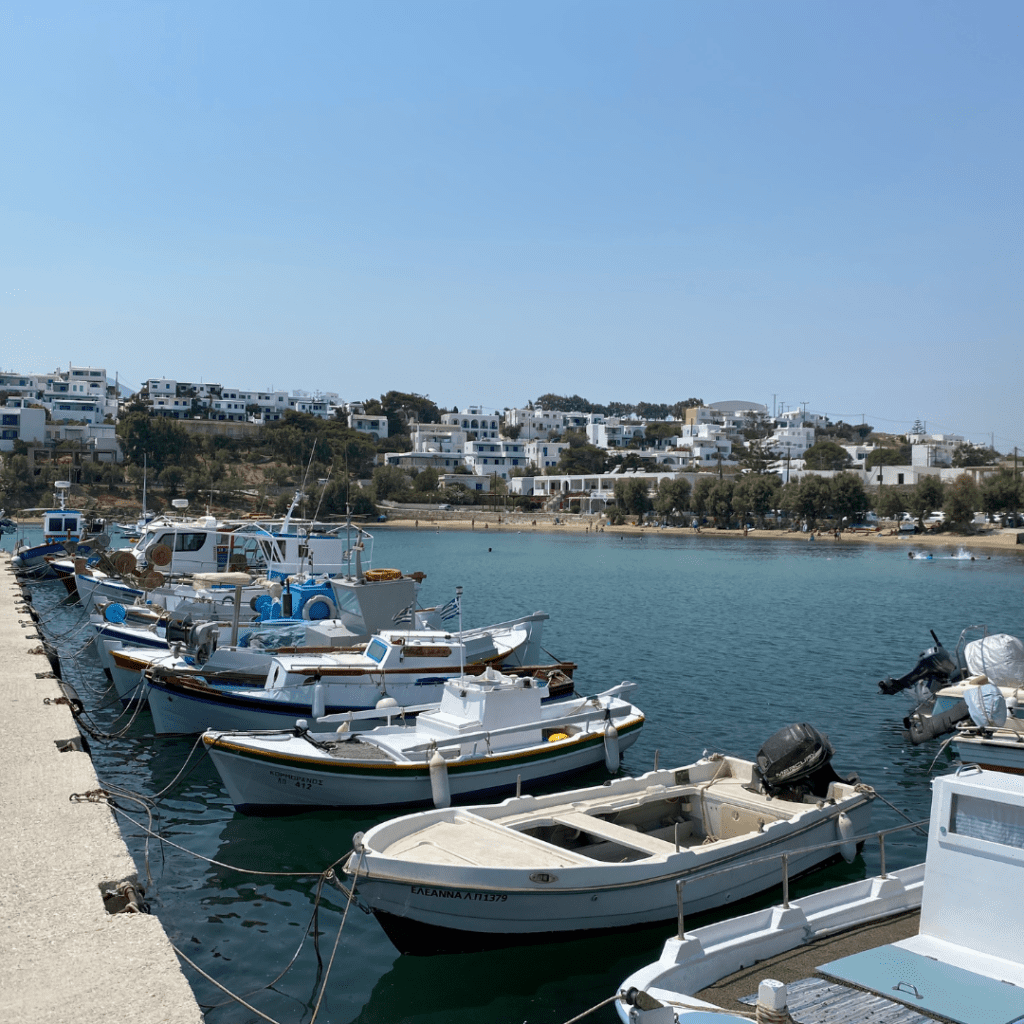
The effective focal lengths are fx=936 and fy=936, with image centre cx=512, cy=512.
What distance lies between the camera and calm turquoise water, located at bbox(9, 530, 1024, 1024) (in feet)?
31.3

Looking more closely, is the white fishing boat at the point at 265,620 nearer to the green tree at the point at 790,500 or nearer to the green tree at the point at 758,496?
the green tree at the point at 790,500

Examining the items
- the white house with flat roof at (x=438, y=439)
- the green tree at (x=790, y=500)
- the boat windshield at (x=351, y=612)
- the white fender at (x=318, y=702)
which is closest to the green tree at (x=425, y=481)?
the white house with flat roof at (x=438, y=439)

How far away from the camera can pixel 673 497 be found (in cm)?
12506

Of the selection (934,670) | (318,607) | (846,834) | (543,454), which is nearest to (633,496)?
(543,454)

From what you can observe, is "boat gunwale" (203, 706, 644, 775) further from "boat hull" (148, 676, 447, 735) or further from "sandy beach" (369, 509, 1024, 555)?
"sandy beach" (369, 509, 1024, 555)

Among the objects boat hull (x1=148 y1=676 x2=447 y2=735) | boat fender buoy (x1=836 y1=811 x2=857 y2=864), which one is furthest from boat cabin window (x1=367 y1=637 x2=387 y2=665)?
boat fender buoy (x1=836 y1=811 x2=857 y2=864)

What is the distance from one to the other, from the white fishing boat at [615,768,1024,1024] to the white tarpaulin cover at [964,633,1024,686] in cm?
1332

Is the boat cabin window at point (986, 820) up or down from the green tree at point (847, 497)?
down

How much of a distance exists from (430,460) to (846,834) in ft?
480

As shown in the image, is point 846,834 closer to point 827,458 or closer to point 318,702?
point 318,702

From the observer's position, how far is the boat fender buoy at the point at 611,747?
15.7 meters

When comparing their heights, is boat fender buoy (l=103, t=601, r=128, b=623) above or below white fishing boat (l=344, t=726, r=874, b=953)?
above

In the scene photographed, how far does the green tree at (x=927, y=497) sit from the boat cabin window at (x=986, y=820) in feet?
350

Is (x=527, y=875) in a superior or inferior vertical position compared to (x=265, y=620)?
inferior
